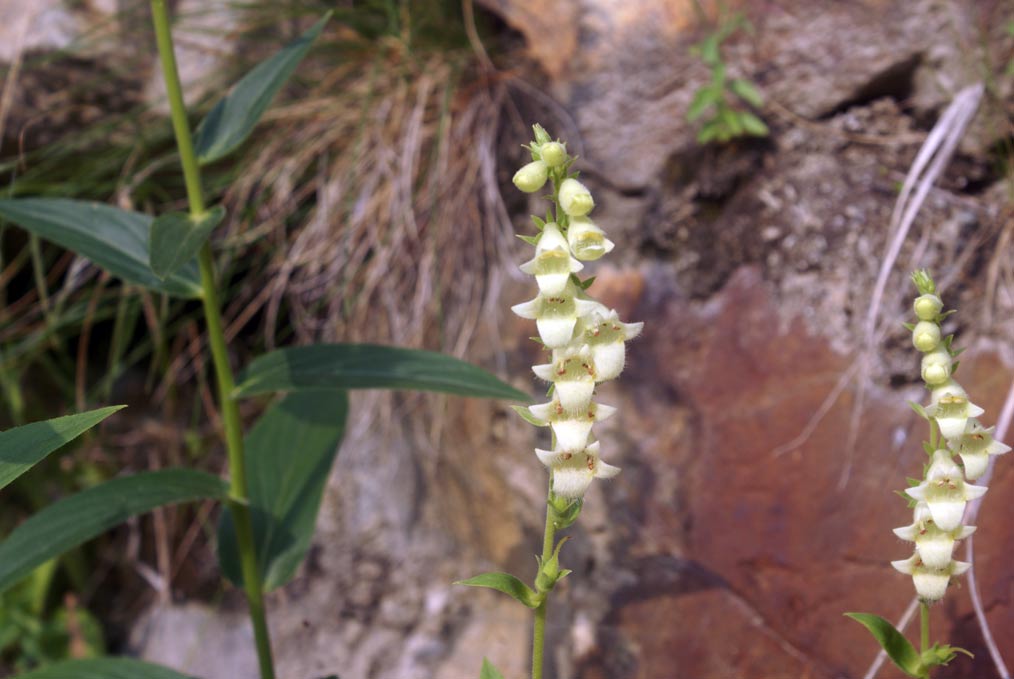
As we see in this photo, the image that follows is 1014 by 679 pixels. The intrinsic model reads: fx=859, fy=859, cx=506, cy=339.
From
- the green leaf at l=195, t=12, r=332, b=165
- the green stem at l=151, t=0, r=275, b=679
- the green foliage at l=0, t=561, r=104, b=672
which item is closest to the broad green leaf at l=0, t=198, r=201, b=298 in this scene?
the green stem at l=151, t=0, r=275, b=679

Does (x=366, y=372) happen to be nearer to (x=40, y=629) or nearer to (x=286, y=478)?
(x=286, y=478)

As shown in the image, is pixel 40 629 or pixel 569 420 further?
pixel 40 629

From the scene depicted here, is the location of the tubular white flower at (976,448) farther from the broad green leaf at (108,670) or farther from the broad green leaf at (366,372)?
the broad green leaf at (108,670)

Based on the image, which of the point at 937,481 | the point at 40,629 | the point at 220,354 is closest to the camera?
the point at 937,481

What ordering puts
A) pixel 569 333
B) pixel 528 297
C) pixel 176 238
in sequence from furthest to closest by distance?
pixel 528 297 → pixel 176 238 → pixel 569 333

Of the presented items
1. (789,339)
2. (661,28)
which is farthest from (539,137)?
(661,28)

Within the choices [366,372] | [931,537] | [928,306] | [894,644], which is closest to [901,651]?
[894,644]

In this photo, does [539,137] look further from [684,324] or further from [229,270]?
[229,270]

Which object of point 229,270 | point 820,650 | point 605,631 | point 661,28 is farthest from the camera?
point 229,270
